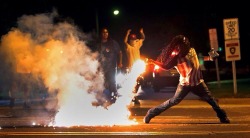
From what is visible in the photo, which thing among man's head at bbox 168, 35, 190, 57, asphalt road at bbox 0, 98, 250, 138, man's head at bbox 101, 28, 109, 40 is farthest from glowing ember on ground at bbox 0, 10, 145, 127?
man's head at bbox 168, 35, 190, 57

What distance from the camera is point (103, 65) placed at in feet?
51.7

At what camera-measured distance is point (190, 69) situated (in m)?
11.6

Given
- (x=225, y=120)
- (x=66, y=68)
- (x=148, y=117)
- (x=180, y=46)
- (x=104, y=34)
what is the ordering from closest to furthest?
(x=180, y=46)
(x=225, y=120)
(x=148, y=117)
(x=66, y=68)
(x=104, y=34)

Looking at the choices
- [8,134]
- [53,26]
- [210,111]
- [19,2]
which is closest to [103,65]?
[53,26]

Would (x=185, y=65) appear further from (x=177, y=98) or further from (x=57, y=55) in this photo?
(x=57, y=55)

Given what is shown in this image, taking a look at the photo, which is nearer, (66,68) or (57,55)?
(66,68)

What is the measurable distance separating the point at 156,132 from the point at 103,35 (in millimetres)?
5230

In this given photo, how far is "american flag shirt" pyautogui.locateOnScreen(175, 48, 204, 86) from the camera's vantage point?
38.1 ft

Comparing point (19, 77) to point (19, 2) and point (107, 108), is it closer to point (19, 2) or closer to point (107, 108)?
point (107, 108)

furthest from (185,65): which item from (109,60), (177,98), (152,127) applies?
(109,60)

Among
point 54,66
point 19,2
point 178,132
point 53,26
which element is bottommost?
point 178,132

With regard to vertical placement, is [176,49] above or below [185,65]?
above

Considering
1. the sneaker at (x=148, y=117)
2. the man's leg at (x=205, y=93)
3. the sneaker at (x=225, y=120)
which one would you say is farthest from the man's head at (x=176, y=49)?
the sneaker at (x=225, y=120)

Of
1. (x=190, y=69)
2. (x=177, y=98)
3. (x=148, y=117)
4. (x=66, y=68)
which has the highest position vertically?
(x=66, y=68)
